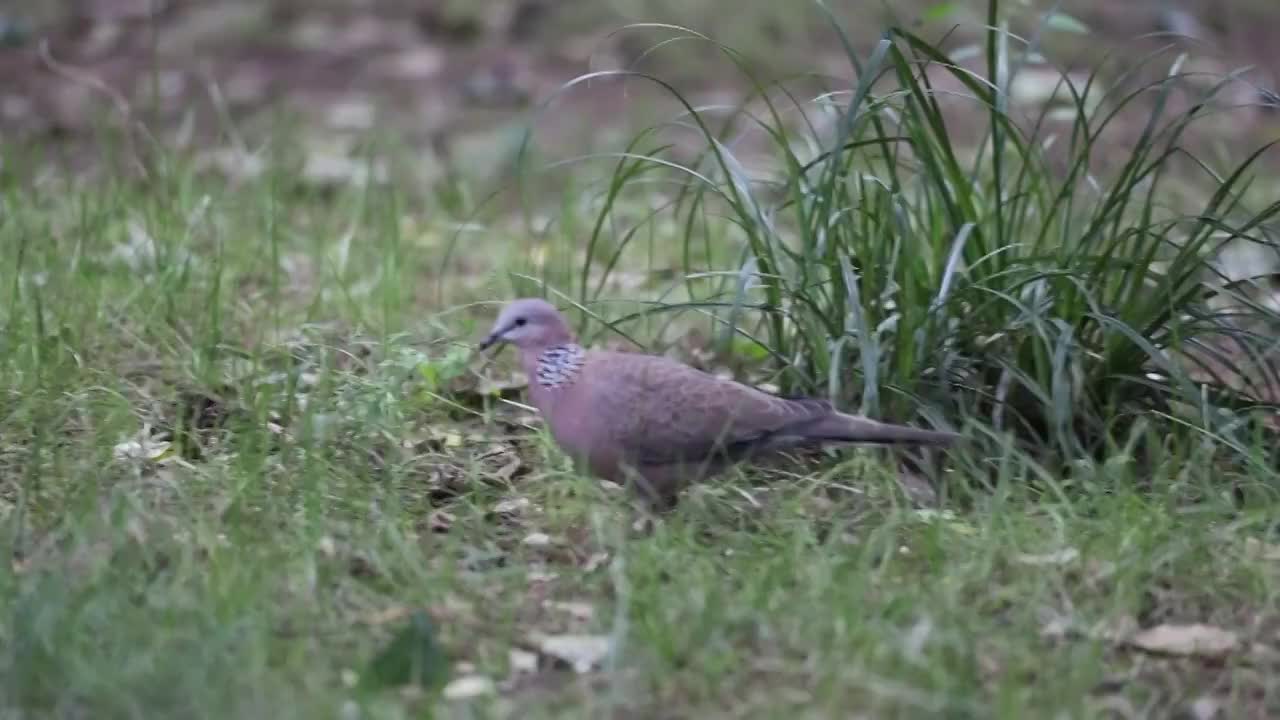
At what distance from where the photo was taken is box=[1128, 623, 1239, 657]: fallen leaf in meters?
2.96

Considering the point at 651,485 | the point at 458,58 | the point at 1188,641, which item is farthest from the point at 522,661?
the point at 458,58

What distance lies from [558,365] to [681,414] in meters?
0.29

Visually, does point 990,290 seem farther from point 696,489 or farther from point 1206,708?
point 1206,708

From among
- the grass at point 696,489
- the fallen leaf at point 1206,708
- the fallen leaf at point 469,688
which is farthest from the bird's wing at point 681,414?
the fallen leaf at point 1206,708

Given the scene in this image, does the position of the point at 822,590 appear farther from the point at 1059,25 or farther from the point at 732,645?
the point at 1059,25

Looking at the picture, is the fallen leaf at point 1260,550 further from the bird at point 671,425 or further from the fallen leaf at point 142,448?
the fallen leaf at point 142,448

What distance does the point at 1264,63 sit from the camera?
26.4 ft

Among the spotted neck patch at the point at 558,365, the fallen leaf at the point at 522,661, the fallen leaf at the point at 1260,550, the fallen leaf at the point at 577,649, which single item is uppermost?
the spotted neck patch at the point at 558,365

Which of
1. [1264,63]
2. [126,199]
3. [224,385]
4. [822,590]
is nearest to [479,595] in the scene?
[822,590]

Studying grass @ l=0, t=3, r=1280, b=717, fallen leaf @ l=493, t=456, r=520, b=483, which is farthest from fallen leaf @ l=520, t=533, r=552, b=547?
fallen leaf @ l=493, t=456, r=520, b=483

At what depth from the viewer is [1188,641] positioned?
2.99 meters

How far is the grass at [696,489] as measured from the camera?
2785mm

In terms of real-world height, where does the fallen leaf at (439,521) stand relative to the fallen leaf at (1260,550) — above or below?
below

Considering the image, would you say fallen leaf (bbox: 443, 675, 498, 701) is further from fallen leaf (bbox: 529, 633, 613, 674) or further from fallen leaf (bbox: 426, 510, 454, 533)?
fallen leaf (bbox: 426, 510, 454, 533)
